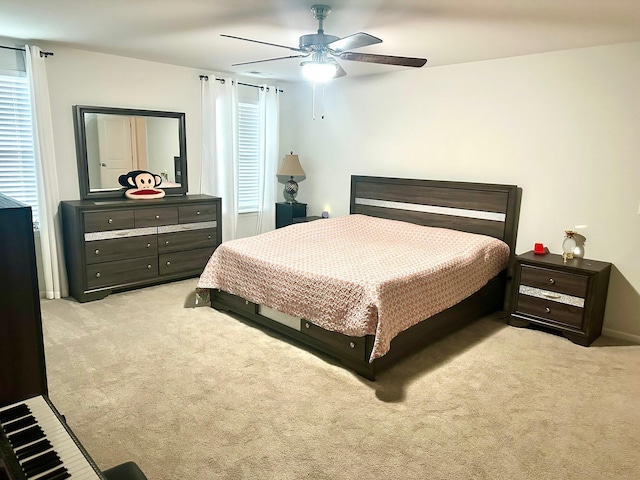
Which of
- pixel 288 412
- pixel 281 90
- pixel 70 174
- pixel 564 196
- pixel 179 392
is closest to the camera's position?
pixel 288 412

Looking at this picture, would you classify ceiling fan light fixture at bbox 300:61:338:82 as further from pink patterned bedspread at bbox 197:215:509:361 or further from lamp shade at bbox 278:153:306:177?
lamp shade at bbox 278:153:306:177

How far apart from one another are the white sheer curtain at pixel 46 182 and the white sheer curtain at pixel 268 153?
241cm

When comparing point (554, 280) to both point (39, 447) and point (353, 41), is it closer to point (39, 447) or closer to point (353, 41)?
point (353, 41)

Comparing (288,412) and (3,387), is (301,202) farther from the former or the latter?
(3,387)

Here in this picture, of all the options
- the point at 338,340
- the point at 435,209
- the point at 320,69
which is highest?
the point at 320,69

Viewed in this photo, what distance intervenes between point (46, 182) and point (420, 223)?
3.63m

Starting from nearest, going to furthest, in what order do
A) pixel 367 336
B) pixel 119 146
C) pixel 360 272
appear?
pixel 367 336 → pixel 360 272 → pixel 119 146

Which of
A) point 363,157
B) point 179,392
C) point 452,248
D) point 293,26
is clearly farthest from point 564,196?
point 179,392

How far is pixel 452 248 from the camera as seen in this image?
12.6 ft

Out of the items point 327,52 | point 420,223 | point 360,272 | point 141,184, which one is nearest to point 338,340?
point 360,272

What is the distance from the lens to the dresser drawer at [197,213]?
4.73 meters

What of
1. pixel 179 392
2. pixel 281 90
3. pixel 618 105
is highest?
pixel 281 90

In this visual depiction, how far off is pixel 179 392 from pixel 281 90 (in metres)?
4.40

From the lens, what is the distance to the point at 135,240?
441 centimetres
